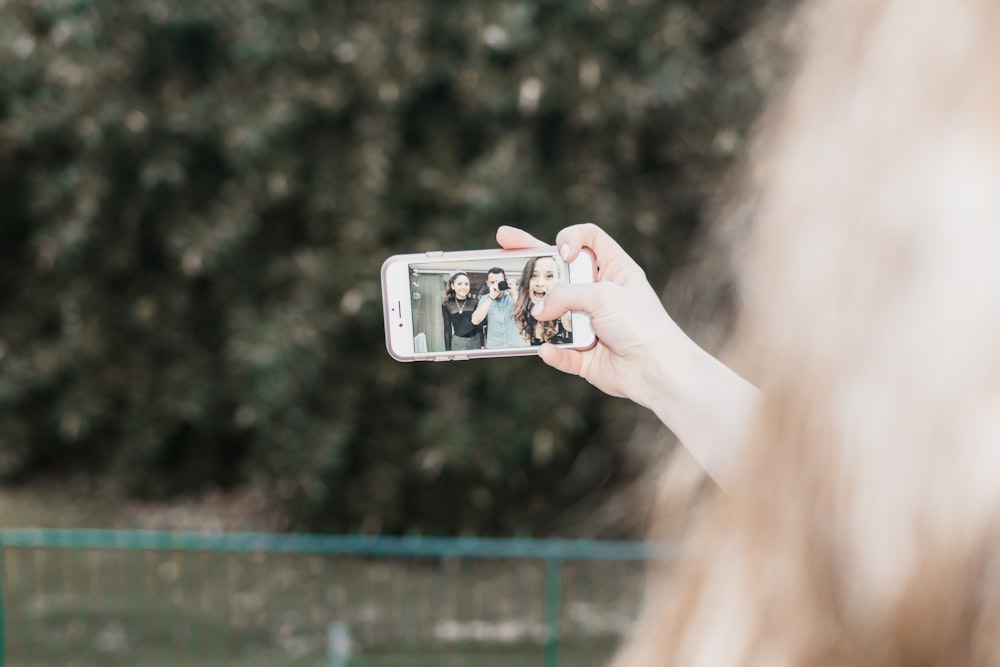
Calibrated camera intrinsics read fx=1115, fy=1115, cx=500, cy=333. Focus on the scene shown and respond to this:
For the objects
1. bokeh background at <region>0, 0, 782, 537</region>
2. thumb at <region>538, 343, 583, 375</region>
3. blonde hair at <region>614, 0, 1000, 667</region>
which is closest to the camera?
blonde hair at <region>614, 0, 1000, 667</region>

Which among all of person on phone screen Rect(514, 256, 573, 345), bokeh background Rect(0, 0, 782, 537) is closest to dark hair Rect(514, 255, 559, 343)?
person on phone screen Rect(514, 256, 573, 345)

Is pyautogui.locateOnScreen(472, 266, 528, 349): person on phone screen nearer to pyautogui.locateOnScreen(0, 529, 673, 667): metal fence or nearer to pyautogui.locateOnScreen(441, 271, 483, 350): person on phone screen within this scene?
pyautogui.locateOnScreen(441, 271, 483, 350): person on phone screen

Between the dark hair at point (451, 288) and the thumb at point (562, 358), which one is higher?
the dark hair at point (451, 288)

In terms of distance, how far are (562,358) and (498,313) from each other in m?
0.21

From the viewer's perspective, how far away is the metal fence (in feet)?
18.2

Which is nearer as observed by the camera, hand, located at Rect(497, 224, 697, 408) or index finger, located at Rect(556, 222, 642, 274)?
hand, located at Rect(497, 224, 697, 408)

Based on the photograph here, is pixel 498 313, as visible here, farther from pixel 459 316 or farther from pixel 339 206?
pixel 339 206

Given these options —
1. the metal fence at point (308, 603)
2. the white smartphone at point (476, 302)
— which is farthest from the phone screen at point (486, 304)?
the metal fence at point (308, 603)

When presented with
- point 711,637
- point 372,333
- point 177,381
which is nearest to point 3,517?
point 177,381

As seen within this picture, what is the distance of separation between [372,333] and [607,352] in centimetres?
604

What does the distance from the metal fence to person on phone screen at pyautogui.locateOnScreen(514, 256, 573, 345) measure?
121 inches

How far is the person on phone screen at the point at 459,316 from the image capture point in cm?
176

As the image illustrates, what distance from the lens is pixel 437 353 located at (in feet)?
5.64

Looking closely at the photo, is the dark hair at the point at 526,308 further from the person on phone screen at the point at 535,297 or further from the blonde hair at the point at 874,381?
the blonde hair at the point at 874,381
